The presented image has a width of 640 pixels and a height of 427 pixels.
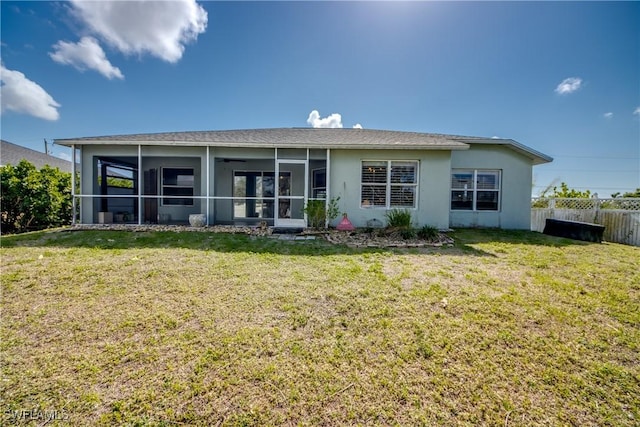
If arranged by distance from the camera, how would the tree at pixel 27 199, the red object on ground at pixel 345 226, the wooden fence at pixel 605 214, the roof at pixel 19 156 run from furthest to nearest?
the roof at pixel 19 156, the wooden fence at pixel 605 214, the red object on ground at pixel 345 226, the tree at pixel 27 199

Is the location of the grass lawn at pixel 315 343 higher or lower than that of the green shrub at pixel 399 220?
lower

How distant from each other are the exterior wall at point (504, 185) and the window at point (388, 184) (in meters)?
2.47

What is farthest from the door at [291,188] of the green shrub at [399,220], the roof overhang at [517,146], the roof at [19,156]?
the roof at [19,156]

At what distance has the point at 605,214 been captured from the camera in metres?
10.0

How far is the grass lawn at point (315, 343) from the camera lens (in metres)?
2.05

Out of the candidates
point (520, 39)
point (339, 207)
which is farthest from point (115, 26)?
point (520, 39)

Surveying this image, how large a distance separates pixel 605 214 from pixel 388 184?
8560 millimetres

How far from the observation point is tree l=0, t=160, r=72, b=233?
28.7 ft

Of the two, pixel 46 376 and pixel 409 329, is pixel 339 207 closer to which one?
pixel 409 329

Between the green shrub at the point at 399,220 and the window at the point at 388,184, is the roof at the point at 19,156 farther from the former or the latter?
the green shrub at the point at 399,220

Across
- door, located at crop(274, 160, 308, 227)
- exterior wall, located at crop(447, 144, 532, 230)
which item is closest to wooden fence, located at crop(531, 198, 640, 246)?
exterior wall, located at crop(447, 144, 532, 230)

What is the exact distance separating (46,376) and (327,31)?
12611mm

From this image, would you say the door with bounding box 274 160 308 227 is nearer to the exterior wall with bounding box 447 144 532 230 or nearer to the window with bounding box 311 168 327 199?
the window with bounding box 311 168 327 199

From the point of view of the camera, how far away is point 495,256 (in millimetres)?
6281
